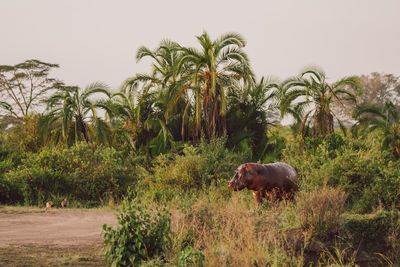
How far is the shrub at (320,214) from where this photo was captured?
24.2 feet

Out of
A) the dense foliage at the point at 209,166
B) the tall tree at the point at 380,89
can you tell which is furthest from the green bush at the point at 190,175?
the tall tree at the point at 380,89

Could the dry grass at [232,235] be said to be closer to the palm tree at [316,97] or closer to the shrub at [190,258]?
the shrub at [190,258]

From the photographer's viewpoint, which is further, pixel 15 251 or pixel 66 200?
pixel 66 200

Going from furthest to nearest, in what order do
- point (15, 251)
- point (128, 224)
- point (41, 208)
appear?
point (41, 208), point (15, 251), point (128, 224)

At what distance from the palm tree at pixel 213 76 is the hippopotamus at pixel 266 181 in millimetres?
8275

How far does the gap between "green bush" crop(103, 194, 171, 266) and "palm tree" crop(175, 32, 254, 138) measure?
10700 millimetres

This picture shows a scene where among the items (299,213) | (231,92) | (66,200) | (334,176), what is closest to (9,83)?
(231,92)

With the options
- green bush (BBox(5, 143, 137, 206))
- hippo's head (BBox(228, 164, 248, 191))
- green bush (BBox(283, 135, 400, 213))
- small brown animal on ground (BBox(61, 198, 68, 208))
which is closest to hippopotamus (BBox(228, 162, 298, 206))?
hippo's head (BBox(228, 164, 248, 191))

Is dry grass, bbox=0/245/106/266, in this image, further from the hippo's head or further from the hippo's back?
the hippo's back

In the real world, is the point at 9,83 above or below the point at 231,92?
above

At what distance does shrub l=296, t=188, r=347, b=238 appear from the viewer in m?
7.38

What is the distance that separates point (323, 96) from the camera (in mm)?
18219

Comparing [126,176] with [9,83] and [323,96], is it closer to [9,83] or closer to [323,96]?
[323,96]

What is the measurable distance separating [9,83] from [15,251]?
30154 mm
